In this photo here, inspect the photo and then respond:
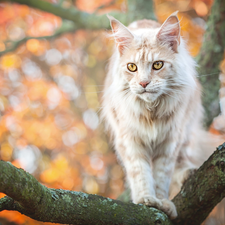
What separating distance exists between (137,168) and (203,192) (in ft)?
2.38

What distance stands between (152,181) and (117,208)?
2.40ft

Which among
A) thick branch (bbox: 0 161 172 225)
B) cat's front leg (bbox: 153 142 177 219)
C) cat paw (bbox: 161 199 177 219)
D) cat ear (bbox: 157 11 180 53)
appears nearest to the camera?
thick branch (bbox: 0 161 172 225)

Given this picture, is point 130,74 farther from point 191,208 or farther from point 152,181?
point 191,208

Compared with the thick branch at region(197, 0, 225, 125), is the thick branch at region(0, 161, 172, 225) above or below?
below

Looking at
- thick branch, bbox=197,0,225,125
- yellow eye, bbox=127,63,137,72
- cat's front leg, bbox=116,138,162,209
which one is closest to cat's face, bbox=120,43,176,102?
yellow eye, bbox=127,63,137,72

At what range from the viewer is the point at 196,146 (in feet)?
10.0

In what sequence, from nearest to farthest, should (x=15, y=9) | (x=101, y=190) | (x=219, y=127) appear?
(x=219, y=127)
(x=101, y=190)
(x=15, y=9)

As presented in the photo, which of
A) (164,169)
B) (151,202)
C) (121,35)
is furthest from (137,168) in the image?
(121,35)

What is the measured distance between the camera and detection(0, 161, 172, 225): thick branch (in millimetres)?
1167

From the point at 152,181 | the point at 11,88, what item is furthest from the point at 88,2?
the point at 152,181

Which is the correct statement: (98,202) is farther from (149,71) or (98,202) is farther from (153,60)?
(153,60)

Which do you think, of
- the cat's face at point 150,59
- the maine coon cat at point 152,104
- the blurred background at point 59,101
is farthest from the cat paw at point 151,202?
the blurred background at point 59,101

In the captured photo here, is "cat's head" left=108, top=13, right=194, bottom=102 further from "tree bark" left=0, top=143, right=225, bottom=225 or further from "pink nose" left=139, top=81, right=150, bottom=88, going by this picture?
"tree bark" left=0, top=143, right=225, bottom=225

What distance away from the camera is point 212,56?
3162 millimetres
